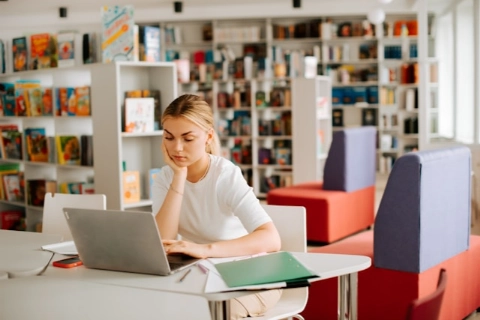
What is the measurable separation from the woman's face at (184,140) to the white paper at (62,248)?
1.61 feet

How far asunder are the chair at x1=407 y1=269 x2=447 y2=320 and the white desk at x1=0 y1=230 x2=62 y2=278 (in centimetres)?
133

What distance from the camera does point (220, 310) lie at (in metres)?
1.96

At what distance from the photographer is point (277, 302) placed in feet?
8.79

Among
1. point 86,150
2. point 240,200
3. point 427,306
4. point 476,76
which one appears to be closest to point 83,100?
point 86,150

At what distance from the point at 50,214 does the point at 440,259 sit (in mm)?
1981

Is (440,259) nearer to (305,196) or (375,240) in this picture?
(375,240)

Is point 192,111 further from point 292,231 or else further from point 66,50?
point 66,50

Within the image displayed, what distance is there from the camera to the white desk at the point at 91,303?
Answer: 5.63 feet

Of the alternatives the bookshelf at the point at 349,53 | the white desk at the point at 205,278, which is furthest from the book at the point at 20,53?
the bookshelf at the point at 349,53

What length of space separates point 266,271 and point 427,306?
0.77 metres

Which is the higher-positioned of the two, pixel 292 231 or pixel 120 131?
pixel 120 131

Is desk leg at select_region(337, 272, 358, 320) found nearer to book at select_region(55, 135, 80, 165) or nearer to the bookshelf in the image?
book at select_region(55, 135, 80, 165)

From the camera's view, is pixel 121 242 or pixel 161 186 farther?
pixel 161 186

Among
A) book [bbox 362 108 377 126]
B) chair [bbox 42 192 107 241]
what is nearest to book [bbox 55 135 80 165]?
chair [bbox 42 192 107 241]
